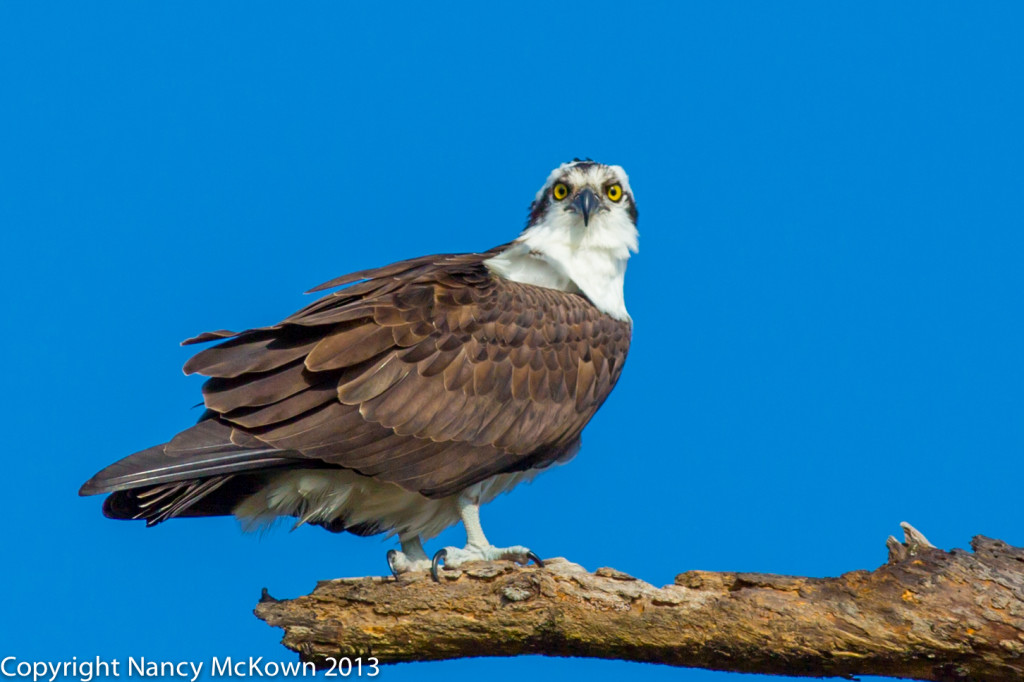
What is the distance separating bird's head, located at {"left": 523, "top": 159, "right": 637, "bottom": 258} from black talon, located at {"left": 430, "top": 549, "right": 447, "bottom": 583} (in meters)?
2.25

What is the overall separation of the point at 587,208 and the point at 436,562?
2457 mm

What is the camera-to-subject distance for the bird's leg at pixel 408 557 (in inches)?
245

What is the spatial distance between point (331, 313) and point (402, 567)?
4.94 feet

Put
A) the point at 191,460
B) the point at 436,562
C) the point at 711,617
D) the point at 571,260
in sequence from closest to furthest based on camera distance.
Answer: the point at 711,617 → the point at 191,460 → the point at 436,562 → the point at 571,260

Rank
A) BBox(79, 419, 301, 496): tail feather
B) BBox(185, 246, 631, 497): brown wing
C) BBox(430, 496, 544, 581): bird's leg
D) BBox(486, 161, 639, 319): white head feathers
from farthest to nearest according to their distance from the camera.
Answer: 1. BBox(486, 161, 639, 319): white head feathers
2. BBox(430, 496, 544, 581): bird's leg
3. BBox(185, 246, 631, 497): brown wing
4. BBox(79, 419, 301, 496): tail feather

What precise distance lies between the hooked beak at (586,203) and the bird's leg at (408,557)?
2281 mm

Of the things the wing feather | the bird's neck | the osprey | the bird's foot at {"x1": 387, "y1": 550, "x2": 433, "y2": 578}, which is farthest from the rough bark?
the bird's neck

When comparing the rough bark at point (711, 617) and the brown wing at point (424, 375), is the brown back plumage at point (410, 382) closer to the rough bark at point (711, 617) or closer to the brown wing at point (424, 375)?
the brown wing at point (424, 375)

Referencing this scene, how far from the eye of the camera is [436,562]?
6.05 metres

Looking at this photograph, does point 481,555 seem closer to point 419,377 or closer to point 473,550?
point 473,550

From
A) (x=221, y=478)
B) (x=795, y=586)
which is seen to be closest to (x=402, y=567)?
(x=221, y=478)

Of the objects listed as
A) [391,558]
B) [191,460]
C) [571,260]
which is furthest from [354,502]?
[571,260]

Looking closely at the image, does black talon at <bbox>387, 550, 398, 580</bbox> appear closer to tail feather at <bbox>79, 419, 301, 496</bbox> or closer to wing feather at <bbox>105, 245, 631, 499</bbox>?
wing feather at <bbox>105, 245, 631, 499</bbox>

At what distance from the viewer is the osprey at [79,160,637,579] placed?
589cm
